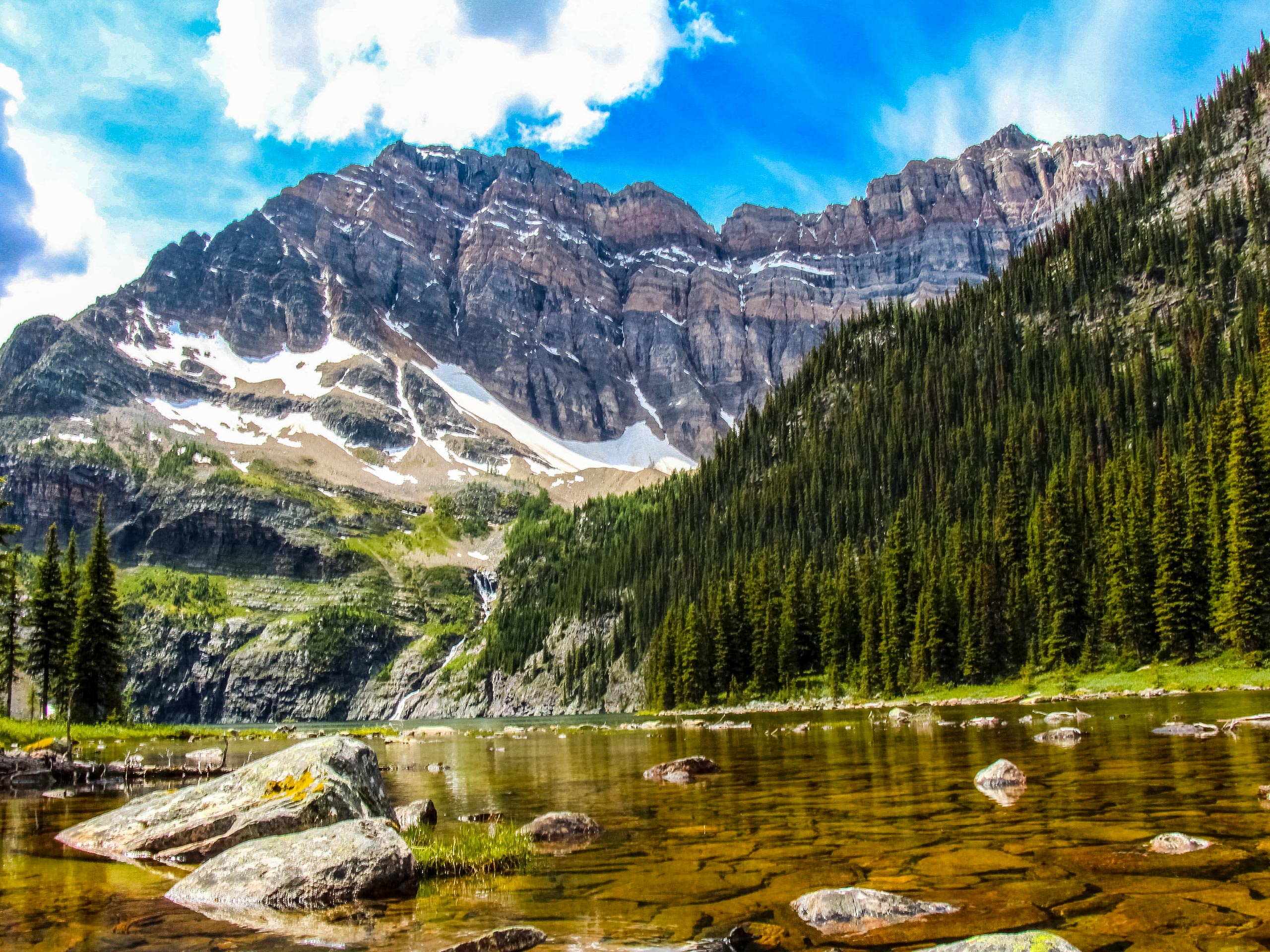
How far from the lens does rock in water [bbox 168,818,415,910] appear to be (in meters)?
12.6

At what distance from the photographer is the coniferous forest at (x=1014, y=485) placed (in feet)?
235

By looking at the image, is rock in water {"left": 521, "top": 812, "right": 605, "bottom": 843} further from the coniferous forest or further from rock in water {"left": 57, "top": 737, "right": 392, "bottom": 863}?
the coniferous forest

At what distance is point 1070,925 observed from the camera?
9070mm

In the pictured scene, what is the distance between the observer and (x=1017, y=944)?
290 inches

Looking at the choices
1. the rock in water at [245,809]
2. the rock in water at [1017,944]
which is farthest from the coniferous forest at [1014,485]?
the rock in water at [1017,944]

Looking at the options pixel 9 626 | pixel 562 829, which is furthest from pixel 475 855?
pixel 9 626

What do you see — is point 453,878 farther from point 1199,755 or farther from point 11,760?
point 11,760

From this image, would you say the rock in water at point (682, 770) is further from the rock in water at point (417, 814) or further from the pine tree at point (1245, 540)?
the pine tree at point (1245, 540)

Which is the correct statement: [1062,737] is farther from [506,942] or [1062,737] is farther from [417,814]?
[506,942]

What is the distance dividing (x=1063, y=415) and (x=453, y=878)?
126 metres

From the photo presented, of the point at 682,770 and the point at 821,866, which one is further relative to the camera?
the point at 682,770

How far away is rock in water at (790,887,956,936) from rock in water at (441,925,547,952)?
10.6 feet

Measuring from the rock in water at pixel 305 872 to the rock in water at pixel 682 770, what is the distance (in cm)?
1599

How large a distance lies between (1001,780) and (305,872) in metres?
15.9
